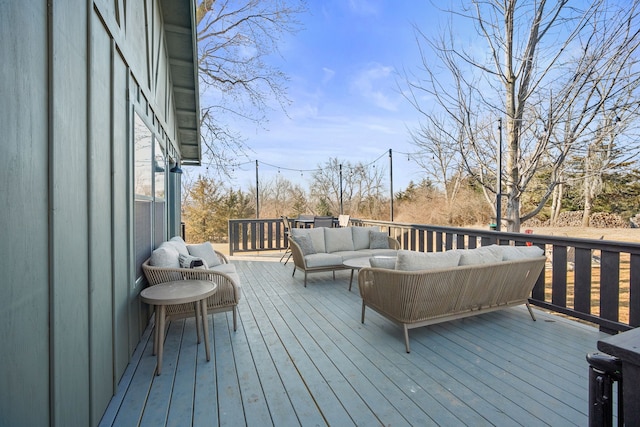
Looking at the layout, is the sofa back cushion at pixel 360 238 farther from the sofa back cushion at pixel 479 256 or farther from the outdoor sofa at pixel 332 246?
the sofa back cushion at pixel 479 256

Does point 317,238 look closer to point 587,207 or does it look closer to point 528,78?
point 528,78

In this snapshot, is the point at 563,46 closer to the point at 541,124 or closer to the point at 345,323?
the point at 541,124

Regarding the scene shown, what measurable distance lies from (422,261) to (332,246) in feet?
9.81

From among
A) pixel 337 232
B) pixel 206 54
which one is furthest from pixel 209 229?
pixel 337 232

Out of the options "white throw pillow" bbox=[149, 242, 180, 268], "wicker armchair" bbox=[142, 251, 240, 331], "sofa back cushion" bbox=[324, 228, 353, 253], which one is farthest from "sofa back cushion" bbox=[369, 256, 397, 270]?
"sofa back cushion" bbox=[324, 228, 353, 253]

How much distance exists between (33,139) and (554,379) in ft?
10.7

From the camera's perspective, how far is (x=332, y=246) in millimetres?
5684

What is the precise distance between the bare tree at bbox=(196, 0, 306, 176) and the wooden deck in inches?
319

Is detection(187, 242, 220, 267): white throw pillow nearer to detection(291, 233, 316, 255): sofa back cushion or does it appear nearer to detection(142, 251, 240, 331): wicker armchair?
detection(142, 251, 240, 331): wicker armchair

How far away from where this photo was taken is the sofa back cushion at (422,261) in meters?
2.74

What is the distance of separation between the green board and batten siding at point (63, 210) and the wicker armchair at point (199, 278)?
45 centimetres

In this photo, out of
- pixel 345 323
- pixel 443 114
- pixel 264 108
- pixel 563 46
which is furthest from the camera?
pixel 264 108

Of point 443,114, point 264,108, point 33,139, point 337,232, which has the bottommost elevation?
point 337,232

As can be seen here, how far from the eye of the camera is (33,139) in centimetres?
117
